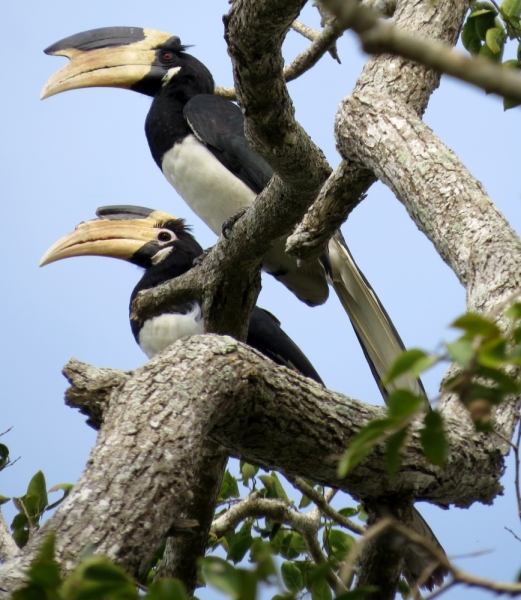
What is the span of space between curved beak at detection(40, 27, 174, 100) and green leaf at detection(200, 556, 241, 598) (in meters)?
4.00

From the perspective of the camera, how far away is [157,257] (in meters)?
4.46

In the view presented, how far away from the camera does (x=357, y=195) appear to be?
2.60 meters

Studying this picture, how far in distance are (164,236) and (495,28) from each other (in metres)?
2.37

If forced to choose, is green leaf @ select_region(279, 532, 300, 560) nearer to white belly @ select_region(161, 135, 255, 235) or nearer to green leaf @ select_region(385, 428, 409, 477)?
white belly @ select_region(161, 135, 255, 235)

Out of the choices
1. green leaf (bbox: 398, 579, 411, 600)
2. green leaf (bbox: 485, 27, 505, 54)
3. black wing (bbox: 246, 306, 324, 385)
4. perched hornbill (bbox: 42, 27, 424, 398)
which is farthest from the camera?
black wing (bbox: 246, 306, 324, 385)

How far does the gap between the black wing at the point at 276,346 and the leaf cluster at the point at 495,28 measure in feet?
6.39

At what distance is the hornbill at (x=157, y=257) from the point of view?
4082 mm

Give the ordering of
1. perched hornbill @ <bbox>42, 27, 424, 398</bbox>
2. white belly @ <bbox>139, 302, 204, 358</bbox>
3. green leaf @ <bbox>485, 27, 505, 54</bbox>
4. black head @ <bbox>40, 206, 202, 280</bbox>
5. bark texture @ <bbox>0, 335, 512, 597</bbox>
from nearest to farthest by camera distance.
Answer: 1. bark texture @ <bbox>0, 335, 512, 597</bbox>
2. green leaf @ <bbox>485, 27, 505, 54</bbox>
3. perched hornbill @ <bbox>42, 27, 424, 398</bbox>
4. white belly @ <bbox>139, 302, 204, 358</bbox>
5. black head @ <bbox>40, 206, 202, 280</bbox>

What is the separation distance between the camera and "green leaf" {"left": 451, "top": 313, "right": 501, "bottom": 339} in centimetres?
79

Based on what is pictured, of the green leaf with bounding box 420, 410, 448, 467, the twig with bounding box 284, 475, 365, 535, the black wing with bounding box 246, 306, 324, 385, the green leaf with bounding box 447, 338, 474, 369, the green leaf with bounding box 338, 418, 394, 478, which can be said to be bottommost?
the green leaf with bounding box 338, 418, 394, 478

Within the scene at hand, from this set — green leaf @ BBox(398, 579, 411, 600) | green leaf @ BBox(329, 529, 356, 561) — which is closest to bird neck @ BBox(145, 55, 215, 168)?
green leaf @ BBox(329, 529, 356, 561)

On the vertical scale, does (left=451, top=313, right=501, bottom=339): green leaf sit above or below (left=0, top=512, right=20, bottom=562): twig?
above

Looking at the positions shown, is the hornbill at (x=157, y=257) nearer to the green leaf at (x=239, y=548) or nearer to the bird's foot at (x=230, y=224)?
→ the bird's foot at (x=230, y=224)

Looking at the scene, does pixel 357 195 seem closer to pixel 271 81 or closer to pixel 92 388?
pixel 271 81
